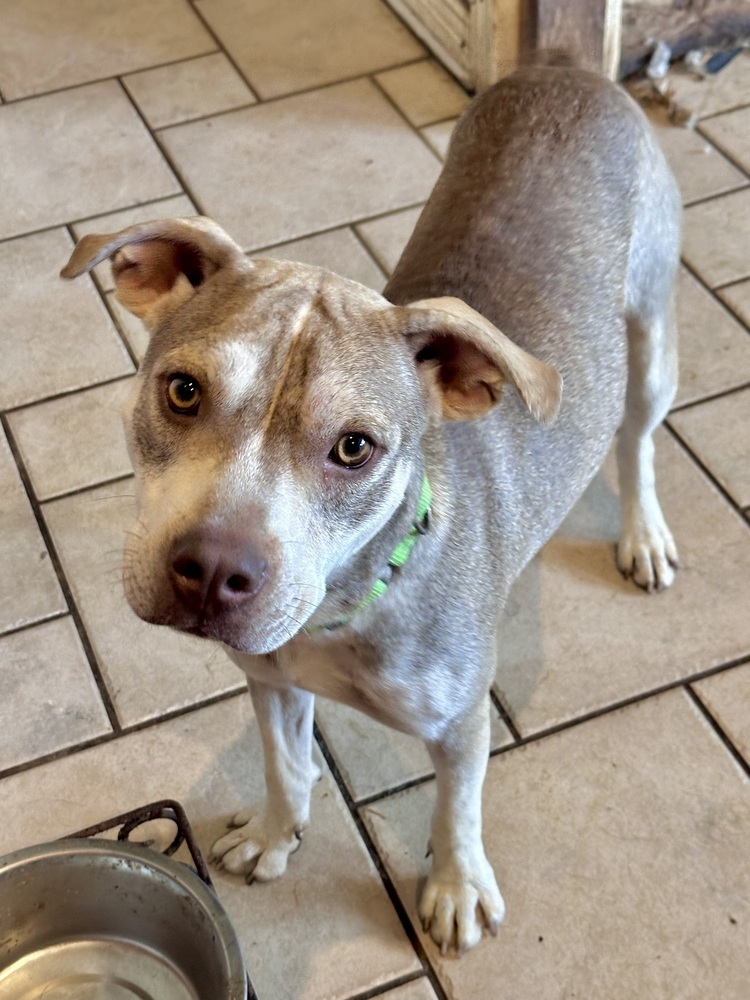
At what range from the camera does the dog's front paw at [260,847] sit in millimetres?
2275

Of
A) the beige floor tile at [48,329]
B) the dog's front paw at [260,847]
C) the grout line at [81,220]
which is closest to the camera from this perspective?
the dog's front paw at [260,847]

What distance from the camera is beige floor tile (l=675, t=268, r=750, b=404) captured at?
316 centimetres

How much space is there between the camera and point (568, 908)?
7.32ft

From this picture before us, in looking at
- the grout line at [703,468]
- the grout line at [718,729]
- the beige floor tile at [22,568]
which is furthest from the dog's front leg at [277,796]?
the grout line at [703,468]

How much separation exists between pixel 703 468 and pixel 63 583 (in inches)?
68.2

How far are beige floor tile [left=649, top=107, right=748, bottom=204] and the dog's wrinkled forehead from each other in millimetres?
2377

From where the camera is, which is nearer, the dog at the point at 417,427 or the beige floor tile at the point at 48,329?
the dog at the point at 417,427

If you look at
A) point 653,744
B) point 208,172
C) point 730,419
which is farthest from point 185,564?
point 208,172

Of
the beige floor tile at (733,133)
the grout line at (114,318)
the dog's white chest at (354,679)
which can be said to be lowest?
the grout line at (114,318)

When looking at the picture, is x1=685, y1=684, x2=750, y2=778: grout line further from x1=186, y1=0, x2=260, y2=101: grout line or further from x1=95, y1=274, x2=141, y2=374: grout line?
x1=186, y1=0, x2=260, y2=101: grout line

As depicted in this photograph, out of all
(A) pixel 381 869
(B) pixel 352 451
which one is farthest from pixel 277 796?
(B) pixel 352 451

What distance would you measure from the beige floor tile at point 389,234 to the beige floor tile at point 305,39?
87 centimetres

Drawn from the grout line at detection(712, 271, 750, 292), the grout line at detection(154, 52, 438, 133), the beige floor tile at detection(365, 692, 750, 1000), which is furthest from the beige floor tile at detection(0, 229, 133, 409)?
the grout line at detection(712, 271, 750, 292)

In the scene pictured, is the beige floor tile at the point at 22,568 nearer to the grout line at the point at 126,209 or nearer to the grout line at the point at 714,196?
the grout line at the point at 126,209
